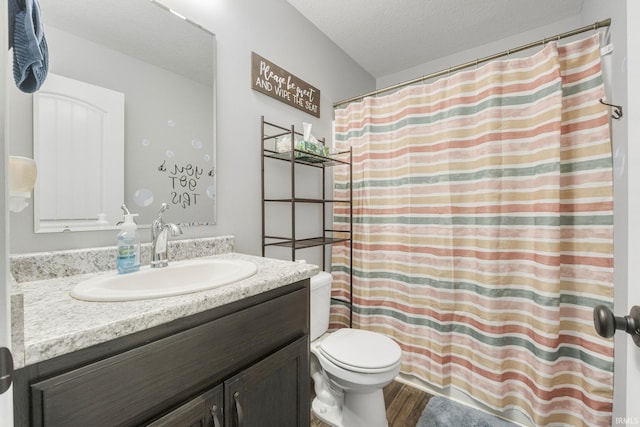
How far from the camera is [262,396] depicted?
2.65 feet

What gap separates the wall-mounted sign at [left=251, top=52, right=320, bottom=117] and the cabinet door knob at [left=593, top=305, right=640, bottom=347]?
161cm

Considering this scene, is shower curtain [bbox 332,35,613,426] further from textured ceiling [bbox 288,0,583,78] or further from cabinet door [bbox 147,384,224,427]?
Result: cabinet door [bbox 147,384,224,427]

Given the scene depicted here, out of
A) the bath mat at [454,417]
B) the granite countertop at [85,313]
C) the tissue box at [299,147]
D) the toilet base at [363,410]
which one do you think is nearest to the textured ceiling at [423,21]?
the tissue box at [299,147]

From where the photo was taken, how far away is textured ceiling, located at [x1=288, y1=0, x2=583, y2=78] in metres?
1.70

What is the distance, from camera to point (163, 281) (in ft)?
3.18

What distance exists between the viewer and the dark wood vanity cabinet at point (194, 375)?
468 mm

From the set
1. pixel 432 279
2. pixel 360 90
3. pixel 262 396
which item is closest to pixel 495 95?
pixel 432 279

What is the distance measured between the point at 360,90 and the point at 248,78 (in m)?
1.32

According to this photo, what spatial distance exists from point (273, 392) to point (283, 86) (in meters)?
1.61

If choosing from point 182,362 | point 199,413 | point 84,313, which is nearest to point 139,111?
point 84,313

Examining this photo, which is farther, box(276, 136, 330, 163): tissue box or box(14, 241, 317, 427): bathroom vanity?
box(276, 136, 330, 163): tissue box

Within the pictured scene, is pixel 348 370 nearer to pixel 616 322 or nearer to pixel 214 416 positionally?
pixel 214 416

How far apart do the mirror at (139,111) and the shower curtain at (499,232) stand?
3.81ft

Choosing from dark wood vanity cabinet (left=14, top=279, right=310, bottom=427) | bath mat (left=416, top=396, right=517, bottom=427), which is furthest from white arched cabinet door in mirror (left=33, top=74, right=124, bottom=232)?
bath mat (left=416, top=396, right=517, bottom=427)
